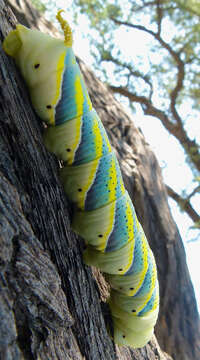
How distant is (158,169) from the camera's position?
526cm

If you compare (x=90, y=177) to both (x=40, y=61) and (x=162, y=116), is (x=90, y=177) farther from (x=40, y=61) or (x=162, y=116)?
(x=162, y=116)

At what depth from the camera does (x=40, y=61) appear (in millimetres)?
1678

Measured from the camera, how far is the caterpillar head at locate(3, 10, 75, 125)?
1676mm

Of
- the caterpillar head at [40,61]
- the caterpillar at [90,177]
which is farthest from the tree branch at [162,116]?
the caterpillar head at [40,61]

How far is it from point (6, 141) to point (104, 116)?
3.13 metres

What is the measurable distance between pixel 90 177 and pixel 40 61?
63 centimetres

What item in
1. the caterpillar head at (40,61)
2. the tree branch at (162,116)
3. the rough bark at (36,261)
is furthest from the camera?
the tree branch at (162,116)

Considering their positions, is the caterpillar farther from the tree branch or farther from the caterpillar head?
→ the tree branch

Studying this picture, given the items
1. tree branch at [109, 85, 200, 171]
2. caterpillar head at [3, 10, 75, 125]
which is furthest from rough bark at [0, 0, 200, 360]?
tree branch at [109, 85, 200, 171]

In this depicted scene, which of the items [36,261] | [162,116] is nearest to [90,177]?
[36,261]

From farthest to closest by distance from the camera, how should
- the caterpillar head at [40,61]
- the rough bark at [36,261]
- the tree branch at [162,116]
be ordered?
the tree branch at [162,116] < the caterpillar head at [40,61] < the rough bark at [36,261]

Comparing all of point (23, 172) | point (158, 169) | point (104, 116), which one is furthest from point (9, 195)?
point (158, 169)

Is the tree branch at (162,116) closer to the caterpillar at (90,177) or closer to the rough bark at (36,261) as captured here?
the rough bark at (36,261)

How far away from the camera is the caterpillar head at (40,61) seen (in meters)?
1.68
